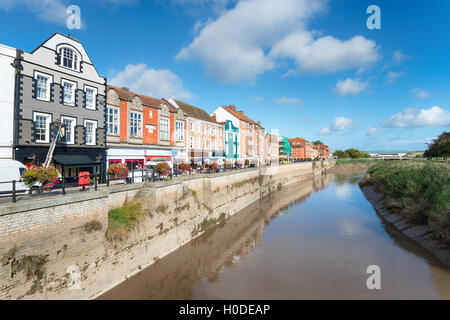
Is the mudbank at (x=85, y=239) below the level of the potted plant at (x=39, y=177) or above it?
below

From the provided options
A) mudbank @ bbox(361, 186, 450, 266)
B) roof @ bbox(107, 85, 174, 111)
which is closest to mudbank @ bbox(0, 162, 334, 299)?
roof @ bbox(107, 85, 174, 111)

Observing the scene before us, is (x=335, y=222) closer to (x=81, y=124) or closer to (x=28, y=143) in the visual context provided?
(x=81, y=124)

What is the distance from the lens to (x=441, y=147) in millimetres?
44750

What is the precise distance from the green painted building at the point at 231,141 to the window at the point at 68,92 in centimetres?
2828

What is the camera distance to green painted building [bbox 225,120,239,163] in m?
44.2

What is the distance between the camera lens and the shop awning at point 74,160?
16578 mm

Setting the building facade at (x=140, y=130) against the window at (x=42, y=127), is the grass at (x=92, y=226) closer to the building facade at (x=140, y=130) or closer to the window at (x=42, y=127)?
the window at (x=42, y=127)

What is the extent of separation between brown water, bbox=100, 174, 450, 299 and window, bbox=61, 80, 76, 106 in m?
13.4

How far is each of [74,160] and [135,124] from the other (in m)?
7.90

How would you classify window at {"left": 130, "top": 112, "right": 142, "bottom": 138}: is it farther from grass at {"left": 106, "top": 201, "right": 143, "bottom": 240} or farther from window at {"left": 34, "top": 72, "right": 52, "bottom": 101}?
grass at {"left": 106, "top": 201, "right": 143, "bottom": 240}

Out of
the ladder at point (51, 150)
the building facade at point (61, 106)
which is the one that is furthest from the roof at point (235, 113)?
the ladder at point (51, 150)
